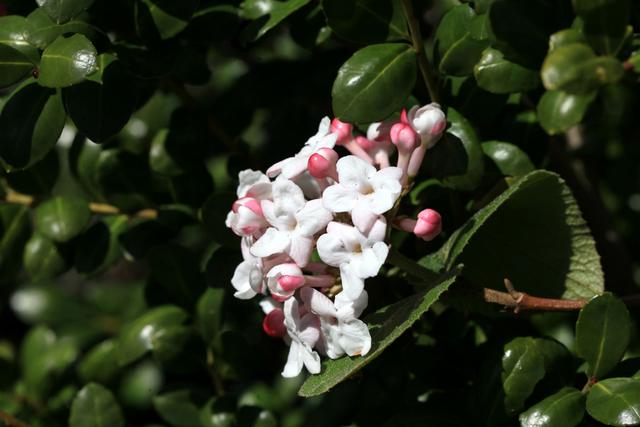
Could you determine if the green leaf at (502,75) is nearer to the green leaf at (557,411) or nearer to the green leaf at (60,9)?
the green leaf at (557,411)

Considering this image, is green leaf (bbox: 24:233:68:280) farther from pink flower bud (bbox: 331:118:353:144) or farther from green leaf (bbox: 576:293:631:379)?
green leaf (bbox: 576:293:631:379)

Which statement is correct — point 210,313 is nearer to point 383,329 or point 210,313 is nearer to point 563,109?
point 383,329

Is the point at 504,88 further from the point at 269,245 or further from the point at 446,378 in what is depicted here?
the point at 446,378

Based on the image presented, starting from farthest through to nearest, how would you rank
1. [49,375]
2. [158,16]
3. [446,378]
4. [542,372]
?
[49,375]
[446,378]
[158,16]
[542,372]

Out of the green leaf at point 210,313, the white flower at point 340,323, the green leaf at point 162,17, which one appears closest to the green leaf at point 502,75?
the white flower at point 340,323

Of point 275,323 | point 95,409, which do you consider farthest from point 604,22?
point 95,409

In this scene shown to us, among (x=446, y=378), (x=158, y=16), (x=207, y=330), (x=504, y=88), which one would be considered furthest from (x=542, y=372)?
(x=158, y=16)

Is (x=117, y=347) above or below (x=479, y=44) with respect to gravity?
below
